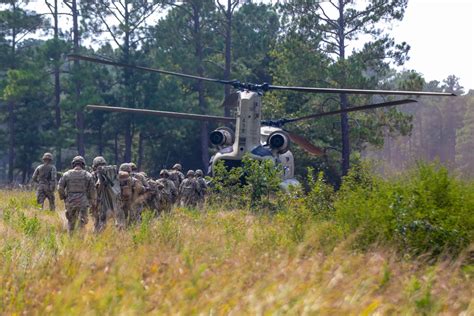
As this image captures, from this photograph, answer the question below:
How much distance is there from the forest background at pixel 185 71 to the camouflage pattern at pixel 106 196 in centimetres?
1671

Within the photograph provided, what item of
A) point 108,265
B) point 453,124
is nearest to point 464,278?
point 108,265

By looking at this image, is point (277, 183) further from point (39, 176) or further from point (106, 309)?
point (106, 309)

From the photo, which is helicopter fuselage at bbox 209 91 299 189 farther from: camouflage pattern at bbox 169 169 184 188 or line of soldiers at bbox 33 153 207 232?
line of soldiers at bbox 33 153 207 232

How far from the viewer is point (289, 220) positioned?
916cm

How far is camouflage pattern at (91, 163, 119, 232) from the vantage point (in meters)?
11.0

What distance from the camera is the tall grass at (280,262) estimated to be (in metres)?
5.05

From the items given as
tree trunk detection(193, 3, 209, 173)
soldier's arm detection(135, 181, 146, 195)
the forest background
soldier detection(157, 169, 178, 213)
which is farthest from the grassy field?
tree trunk detection(193, 3, 209, 173)

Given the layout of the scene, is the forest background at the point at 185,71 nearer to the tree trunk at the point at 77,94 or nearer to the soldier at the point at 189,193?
the tree trunk at the point at 77,94

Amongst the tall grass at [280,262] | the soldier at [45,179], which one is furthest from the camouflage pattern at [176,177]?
the tall grass at [280,262]

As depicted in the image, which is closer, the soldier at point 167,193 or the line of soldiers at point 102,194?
the line of soldiers at point 102,194

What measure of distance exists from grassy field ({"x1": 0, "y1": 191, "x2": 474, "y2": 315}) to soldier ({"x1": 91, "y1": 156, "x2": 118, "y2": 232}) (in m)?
2.69

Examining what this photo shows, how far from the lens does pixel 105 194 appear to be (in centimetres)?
1112

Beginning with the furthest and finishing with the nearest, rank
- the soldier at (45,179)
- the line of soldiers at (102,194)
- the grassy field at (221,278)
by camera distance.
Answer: the soldier at (45,179) < the line of soldiers at (102,194) < the grassy field at (221,278)

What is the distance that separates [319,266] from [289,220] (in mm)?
2600
